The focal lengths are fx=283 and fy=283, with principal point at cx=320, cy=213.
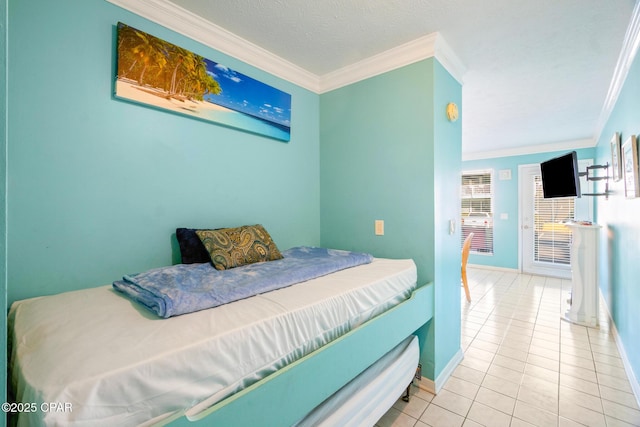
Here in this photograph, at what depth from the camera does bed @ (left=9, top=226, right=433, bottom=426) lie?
65 centimetres

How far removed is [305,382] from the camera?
103cm

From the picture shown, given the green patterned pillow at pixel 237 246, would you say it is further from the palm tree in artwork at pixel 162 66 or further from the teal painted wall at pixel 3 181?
the teal painted wall at pixel 3 181

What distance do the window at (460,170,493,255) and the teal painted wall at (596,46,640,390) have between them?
2.64m

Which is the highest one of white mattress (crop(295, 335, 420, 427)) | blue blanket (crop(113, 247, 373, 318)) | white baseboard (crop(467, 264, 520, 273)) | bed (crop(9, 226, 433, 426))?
blue blanket (crop(113, 247, 373, 318))

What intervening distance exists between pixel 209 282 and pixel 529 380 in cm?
239

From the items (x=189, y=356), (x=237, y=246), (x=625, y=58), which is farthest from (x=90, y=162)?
(x=625, y=58)

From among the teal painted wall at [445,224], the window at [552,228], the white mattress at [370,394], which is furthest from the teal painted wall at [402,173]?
the window at [552,228]

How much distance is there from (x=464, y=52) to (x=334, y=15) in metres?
1.07

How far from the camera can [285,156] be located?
7.78 ft

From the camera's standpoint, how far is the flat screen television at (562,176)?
2.92 m

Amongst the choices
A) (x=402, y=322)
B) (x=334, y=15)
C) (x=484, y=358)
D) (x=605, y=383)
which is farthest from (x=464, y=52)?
(x=605, y=383)

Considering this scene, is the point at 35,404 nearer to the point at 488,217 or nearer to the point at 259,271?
the point at 259,271

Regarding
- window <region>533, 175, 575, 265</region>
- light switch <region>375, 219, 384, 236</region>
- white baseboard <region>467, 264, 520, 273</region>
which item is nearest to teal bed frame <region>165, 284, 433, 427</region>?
light switch <region>375, 219, 384, 236</region>

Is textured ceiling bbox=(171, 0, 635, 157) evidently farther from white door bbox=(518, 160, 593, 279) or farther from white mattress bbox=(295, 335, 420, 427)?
white door bbox=(518, 160, 593, 279)
